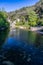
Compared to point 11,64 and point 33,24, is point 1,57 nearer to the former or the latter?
point 11,64

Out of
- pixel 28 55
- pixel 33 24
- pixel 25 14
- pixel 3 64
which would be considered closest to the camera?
pixel 3 64

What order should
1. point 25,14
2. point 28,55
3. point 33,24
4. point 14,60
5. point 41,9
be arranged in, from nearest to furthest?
point 14,60, point 28,55, point 33,24, point 41,9, point 25,14

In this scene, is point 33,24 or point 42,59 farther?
point 33,24

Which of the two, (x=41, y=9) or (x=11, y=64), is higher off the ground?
(x=41, y=9)

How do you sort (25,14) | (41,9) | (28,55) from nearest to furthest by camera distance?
(28,55) < (41,9) < (25,14)

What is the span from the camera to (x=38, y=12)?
85.4 meters

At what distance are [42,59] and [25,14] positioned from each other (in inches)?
3040

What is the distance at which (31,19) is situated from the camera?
80.8 m

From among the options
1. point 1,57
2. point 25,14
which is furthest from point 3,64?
point 25,14

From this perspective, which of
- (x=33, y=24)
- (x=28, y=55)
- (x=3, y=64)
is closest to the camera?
(x=3, y=64)

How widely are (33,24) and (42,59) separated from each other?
189 ft

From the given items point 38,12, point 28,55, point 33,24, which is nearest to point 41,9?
point 38,12

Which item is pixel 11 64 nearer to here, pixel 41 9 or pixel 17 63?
pixel 17 63

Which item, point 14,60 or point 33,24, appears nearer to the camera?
point 14,60
